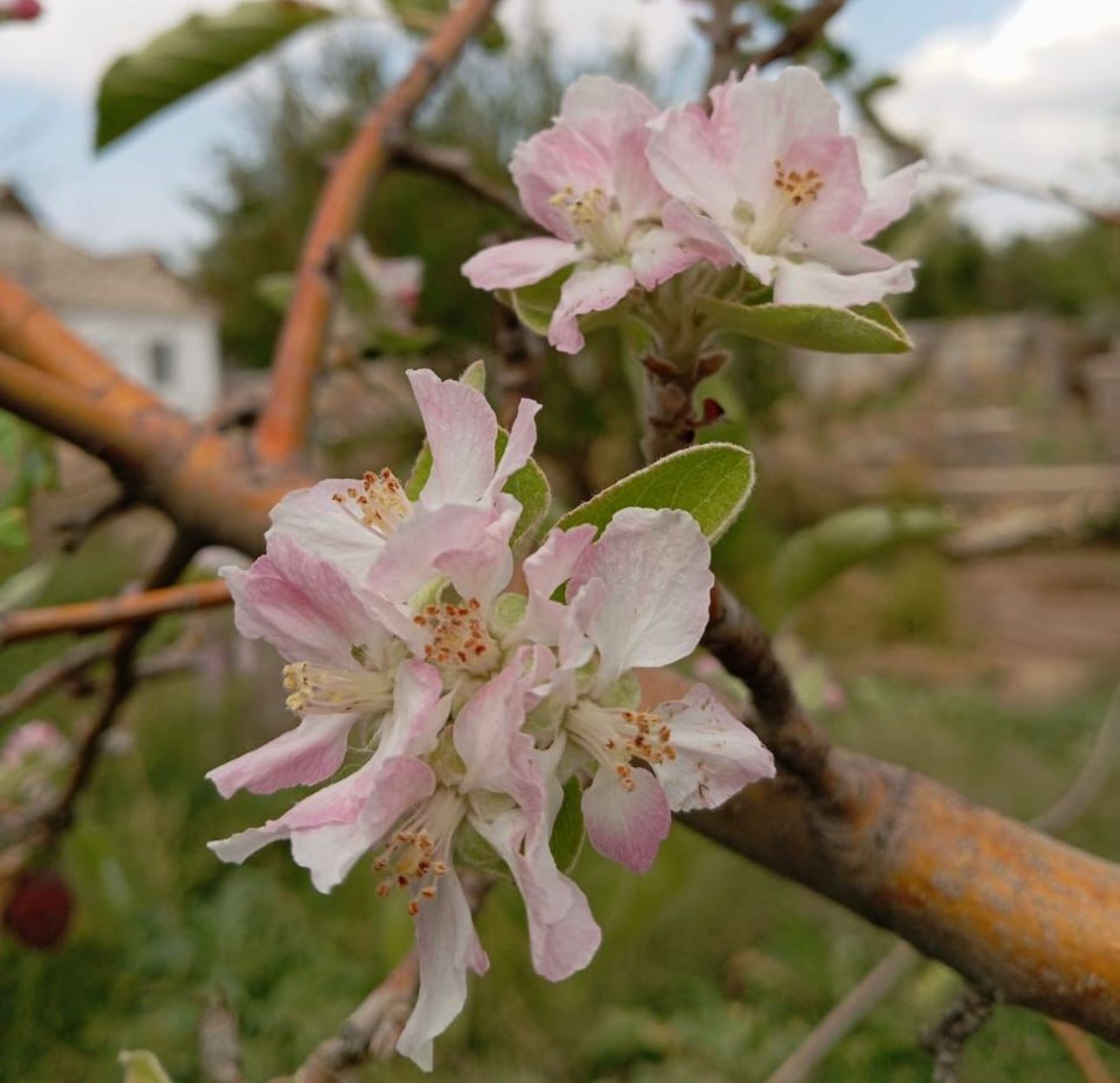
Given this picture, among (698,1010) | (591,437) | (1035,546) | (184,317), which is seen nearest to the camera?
(698,1010)

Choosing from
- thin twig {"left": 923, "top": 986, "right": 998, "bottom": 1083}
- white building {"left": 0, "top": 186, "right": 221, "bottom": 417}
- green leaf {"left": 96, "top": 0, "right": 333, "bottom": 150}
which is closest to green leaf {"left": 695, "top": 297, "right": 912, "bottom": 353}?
thin twig {"left": 923, "top": 986, "right": 998, "bottom": 1083}

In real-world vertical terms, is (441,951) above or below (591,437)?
above

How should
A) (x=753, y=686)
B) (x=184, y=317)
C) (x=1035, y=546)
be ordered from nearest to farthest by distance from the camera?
(x=753, y=686)
(x=1035, y=546)
(x=184, y=317)

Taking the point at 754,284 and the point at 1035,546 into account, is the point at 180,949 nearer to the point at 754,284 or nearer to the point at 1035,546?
the point at 754,284

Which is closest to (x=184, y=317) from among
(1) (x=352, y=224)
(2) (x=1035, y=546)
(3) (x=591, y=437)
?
(3) (x=591, y=437)

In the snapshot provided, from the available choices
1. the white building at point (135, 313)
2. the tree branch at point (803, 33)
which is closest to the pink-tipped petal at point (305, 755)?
the tree branch at point (803, 33)

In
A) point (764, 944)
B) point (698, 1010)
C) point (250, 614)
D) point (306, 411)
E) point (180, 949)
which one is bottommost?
point (764, 944)

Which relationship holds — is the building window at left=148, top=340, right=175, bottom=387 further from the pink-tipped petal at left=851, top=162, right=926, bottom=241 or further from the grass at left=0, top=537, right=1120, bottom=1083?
the pink-tipped petal at left=851, top=162, right=926, bottom=241
